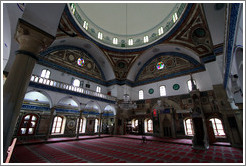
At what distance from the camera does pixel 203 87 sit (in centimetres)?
999

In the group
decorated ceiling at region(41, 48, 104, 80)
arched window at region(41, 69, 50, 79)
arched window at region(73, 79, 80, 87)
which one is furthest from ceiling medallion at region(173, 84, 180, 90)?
arched window at region(41, 69, 50, 79)

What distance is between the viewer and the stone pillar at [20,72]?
206cm

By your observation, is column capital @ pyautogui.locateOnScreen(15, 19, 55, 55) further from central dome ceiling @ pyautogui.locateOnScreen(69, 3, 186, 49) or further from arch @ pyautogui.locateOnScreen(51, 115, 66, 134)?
arch @ pyautogui.locateOnScreen(51, 115, 66, 134)

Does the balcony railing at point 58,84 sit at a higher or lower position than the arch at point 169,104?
higher

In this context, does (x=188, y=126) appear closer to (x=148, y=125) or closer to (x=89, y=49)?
(x=148, y=125)

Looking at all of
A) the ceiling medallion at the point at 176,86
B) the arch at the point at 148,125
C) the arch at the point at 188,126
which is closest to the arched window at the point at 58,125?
the arch at the point at 148,125

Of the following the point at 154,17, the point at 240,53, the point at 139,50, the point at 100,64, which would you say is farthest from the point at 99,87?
the point at 240,53

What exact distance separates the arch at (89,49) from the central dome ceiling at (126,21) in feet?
3.37

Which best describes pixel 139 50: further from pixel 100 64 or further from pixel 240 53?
pixel 240 53

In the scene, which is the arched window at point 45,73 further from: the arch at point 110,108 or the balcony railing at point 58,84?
the arch at point 110,108

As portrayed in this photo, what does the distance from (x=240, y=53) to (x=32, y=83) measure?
10.2m

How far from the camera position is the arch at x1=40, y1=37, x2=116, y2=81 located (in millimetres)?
10819

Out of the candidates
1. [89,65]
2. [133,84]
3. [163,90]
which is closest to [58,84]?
[89,65]

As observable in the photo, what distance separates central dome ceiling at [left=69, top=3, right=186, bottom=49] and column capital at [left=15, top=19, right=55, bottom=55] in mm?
8877
